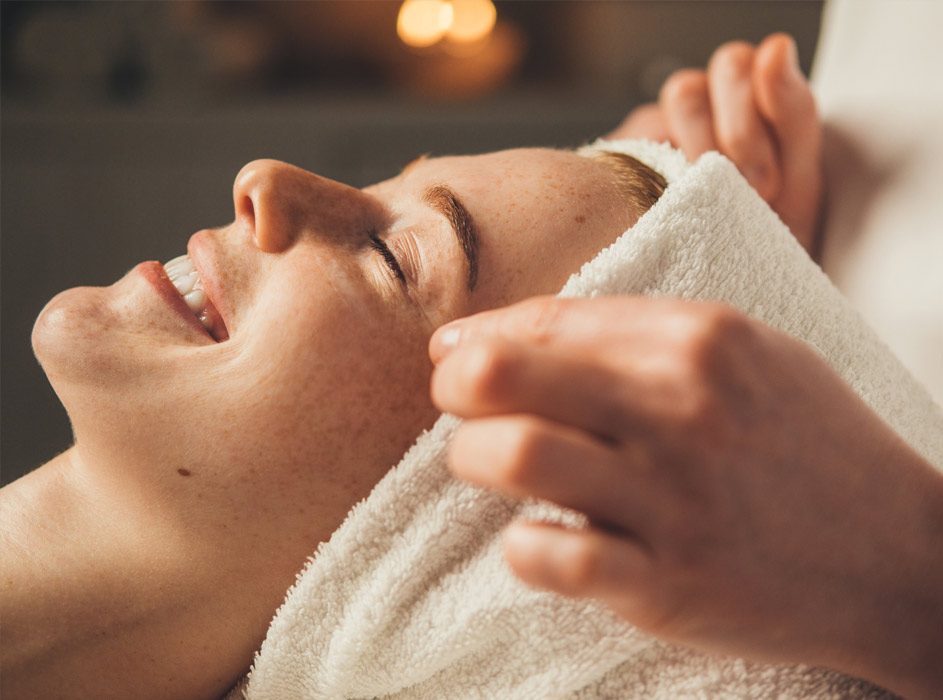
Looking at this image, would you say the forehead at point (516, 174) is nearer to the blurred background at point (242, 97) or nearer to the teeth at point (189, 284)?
the teeth at point (189, 284)

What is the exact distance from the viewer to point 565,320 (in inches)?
17.3

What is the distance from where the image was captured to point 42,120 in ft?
6.61

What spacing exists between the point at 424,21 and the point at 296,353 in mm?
2035

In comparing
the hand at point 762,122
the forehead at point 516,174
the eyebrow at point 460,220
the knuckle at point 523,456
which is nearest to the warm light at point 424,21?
the hand at point 762,122

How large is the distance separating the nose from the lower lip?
104 millimetres

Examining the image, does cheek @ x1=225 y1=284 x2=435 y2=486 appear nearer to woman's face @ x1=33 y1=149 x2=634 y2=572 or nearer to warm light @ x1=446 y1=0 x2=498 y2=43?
woman's face @ x1=33 y1=149 x2=634 y2=572

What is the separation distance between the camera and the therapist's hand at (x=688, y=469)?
1.30ft

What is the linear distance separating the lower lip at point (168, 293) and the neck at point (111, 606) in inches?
6.8

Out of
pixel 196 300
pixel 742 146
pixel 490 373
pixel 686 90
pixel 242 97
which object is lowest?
pixel 490 373

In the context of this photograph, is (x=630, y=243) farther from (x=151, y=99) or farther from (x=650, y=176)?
(x=151, y=99)

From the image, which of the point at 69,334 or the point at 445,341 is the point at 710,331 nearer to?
the point at 445,341

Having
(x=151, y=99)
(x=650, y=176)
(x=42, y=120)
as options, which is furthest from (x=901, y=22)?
(x=42, y=120)

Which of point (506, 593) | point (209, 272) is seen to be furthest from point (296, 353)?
point (506, 593)

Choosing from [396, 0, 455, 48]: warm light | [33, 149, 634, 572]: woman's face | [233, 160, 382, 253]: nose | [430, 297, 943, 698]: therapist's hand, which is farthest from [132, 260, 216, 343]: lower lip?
[396, 0, 455, 48]: warm light
